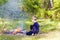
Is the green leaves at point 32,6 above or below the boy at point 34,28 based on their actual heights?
above

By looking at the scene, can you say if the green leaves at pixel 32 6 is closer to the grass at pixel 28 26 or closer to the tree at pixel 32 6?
the tree at pixel 32 6

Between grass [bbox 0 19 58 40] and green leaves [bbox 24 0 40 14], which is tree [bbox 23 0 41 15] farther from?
grass [bbox 0 19 58 40]

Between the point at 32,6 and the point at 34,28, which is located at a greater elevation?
the point at 32,6

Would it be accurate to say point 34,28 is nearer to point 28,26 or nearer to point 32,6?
point 28,26

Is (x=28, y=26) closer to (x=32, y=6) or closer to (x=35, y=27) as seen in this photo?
(x=35, y=27)

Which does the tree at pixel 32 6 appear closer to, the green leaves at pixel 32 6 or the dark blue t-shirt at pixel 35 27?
the green leaves at pixel 32 6

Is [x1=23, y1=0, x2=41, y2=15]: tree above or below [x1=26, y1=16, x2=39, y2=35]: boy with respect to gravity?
above

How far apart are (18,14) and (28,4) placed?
166 mm

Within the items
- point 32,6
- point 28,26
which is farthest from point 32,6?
point 28,26

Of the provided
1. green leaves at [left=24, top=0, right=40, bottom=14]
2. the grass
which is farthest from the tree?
the grass

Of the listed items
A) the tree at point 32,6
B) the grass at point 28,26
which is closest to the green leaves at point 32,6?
the tree at point 32,6

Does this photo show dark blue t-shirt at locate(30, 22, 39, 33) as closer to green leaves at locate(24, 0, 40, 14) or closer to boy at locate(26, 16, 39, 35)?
boy at locate(26, 16, 39, 35)

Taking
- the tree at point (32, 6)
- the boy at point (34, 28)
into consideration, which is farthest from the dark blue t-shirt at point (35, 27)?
the tree at point (32, 6)

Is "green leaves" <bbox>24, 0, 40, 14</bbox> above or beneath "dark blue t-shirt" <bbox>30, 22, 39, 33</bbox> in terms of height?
above
